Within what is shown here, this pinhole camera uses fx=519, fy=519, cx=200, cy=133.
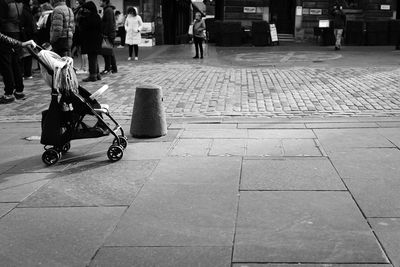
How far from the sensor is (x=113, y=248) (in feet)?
12.2

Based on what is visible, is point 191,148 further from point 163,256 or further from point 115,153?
point 163,256

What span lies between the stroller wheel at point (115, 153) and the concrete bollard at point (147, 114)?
1.18 meters

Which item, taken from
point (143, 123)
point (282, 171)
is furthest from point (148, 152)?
point (282, 171)

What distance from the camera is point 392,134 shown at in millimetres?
6965

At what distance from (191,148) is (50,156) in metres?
1.70

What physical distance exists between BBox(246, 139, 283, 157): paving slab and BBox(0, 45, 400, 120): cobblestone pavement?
75.3 inches

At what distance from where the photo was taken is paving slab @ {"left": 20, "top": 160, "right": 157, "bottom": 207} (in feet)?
15.5

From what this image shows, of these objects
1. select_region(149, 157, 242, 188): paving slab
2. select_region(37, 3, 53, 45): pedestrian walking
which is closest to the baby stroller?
select_region(149, 157, 242, 188): paving slab

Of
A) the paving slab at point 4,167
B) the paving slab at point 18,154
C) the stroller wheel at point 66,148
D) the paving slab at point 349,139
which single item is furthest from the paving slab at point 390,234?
the paving slab at point 18,154

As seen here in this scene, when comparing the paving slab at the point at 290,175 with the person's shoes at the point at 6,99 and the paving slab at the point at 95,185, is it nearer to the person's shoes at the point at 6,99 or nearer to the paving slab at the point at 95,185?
the paving slab at the point at 95,185

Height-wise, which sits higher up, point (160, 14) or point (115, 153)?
point (160, 14)

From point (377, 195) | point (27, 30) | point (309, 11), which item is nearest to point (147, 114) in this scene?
point (377, 195)

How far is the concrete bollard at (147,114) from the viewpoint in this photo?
23.5 feet

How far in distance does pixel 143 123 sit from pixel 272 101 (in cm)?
348
